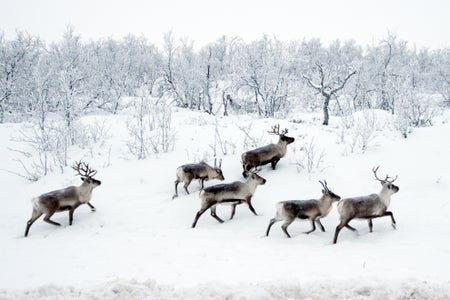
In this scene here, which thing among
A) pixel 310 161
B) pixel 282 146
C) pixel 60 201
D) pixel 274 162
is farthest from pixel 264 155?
pixel 60 201

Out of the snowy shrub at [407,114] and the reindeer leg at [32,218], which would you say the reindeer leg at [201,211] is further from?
the snowy shrub at [407,114]

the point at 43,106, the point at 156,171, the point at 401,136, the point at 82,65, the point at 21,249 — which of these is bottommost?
the point at 21,249

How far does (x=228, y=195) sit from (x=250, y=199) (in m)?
0.83

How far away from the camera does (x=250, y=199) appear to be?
945cm

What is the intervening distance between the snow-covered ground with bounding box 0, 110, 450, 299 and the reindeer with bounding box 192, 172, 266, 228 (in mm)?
343

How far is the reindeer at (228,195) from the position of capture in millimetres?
8727

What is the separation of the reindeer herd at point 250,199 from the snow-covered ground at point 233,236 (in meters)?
0.37

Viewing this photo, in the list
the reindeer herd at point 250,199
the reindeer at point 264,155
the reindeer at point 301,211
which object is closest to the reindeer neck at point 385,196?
the reindeer herd at point 250,199

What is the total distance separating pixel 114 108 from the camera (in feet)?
92.0

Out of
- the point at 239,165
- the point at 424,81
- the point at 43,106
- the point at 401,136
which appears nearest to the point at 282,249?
the point at 239,165

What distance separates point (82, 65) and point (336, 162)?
1129 inches

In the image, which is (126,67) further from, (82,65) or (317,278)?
(317,278)

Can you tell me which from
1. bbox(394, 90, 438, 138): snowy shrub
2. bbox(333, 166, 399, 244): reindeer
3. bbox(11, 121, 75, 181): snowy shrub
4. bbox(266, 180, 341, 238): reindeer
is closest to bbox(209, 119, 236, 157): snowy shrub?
bbox(266, 180, 341, 238): reindeer

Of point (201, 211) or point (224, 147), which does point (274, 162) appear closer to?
point (224, 147)
